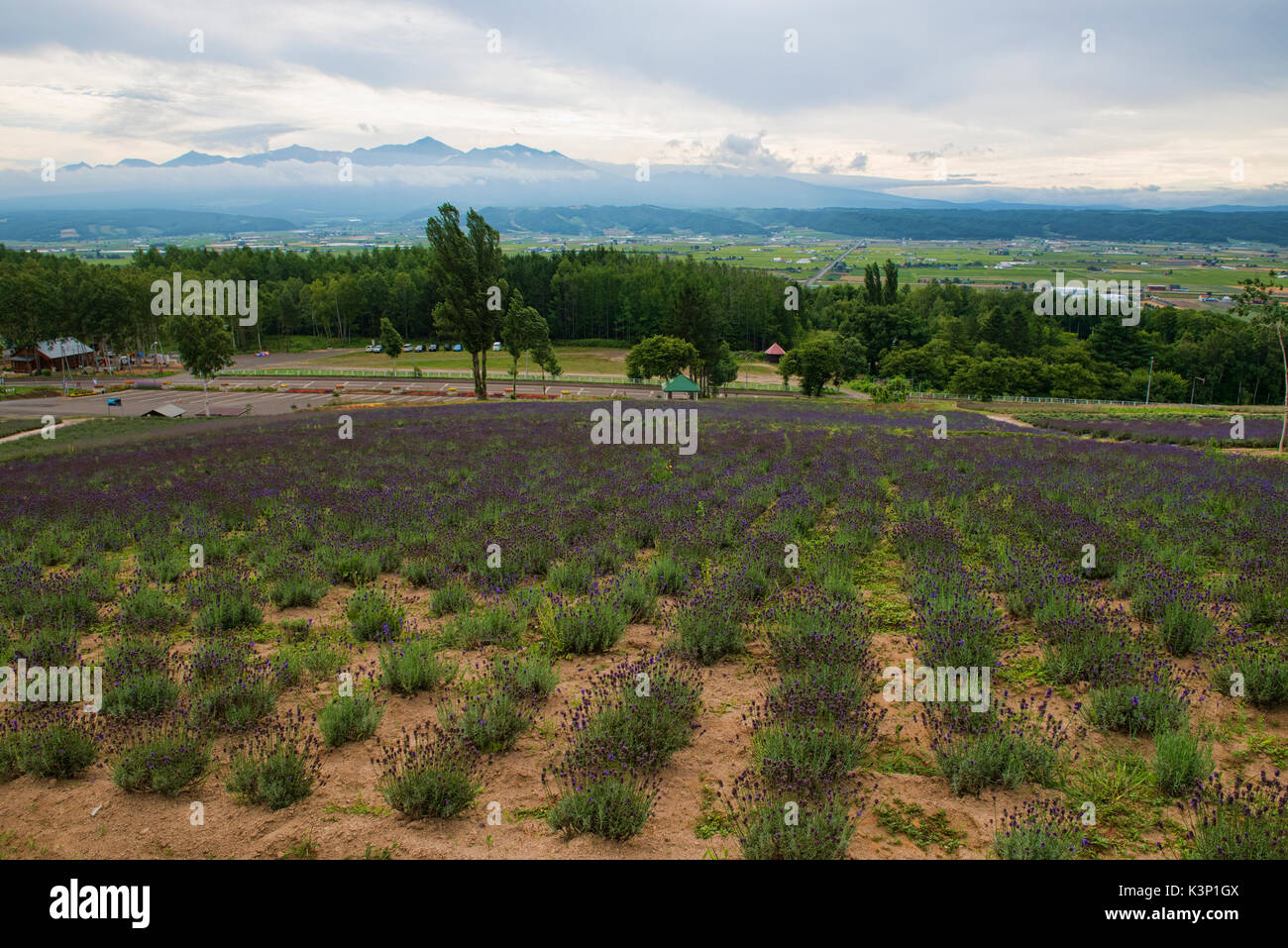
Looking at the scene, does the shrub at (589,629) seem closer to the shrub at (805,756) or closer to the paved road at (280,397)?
the shrub at (805,756)

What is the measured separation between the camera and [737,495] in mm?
12133

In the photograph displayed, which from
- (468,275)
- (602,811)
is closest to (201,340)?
(468,275)

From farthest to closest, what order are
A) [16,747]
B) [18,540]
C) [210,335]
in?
[210,335], [18,540], [16,747]

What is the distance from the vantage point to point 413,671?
5.68 metres

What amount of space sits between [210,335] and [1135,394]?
118 m

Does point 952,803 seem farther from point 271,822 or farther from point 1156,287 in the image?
point 1156,287

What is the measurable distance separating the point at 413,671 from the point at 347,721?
0.77 m

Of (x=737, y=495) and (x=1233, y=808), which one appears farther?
(x=737, y=495)

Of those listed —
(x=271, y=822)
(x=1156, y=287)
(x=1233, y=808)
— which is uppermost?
(x=1156, y=287)

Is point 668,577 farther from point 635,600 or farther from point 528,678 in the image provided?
point 528,678

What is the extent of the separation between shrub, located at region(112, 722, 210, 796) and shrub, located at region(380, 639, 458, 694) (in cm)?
144

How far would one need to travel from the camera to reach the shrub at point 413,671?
5.66m

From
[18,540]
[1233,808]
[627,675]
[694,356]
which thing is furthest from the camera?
[694,356]
